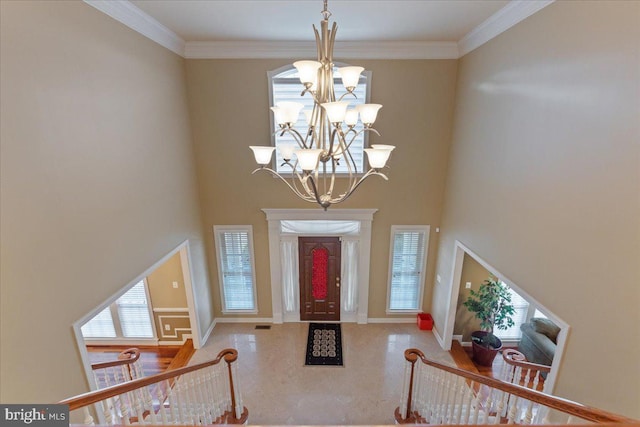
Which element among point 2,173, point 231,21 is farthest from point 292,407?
point 231,21

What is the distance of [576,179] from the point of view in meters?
2.46

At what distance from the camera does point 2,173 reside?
2074 mm

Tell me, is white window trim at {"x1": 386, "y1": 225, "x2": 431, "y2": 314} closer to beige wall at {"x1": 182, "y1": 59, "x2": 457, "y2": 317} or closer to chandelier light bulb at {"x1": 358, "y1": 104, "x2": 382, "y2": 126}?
beige wall at {"x1": 182, "y1": 59, "x2": 457, "y2": 317}

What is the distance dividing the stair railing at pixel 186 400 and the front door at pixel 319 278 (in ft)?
7.88

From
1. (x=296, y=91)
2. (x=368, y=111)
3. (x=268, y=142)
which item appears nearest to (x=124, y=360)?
(x=268, y=142)

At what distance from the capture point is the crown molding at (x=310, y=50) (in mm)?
4574

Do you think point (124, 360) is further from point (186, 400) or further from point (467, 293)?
point (467, 293)

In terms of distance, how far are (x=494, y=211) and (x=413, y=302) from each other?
296cm

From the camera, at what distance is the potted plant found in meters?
4.99

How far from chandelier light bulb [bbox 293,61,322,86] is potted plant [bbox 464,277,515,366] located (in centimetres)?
458

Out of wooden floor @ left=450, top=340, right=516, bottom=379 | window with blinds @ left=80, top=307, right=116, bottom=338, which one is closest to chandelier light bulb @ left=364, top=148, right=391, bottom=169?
wooden floor @ left=450, top=340, right=516, bottom=379

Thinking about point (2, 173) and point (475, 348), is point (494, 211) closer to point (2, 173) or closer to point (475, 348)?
point (475, 348)

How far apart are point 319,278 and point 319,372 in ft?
5.51

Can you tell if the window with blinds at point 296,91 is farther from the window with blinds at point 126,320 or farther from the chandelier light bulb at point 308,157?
the window with blinds at point 126,320
